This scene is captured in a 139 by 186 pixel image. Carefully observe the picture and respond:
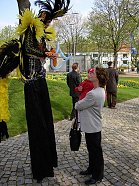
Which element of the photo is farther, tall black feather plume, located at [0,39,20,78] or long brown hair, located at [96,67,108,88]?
long brown hair, located at [96,67,108,88]

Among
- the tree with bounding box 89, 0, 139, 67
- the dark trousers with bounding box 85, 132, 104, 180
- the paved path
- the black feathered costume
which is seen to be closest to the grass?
the paved path

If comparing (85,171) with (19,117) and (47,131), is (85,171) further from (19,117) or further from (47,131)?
(19,117)

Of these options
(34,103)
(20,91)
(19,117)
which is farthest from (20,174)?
(20,91)

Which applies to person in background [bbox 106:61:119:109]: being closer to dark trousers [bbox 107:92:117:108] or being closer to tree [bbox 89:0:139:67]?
dark trousers [bbox 107:92:117:108]

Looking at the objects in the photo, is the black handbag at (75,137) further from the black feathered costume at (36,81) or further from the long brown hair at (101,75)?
the long brown hair at (101,75)

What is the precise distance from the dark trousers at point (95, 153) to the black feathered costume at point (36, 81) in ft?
2.09

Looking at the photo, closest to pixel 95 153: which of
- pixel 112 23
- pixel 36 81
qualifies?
pixel 36 81

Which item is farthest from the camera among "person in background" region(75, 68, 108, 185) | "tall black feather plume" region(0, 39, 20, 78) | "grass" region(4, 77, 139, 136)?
"grass" region(4, 77, 139, 136)

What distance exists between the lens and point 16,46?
4711mm

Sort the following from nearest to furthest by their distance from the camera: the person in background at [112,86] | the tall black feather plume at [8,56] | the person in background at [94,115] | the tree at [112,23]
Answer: the tall black feather plume at [8,56]
the person in background at [94,115]
the person in background at [112,86]
the tree at [112,23]

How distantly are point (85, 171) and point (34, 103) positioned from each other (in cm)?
156

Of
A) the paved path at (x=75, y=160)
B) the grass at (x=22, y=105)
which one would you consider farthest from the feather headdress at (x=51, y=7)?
the grass at (x=22, y=105)

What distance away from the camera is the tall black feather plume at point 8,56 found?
4656 mm

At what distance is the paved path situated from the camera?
5141 millimetres
